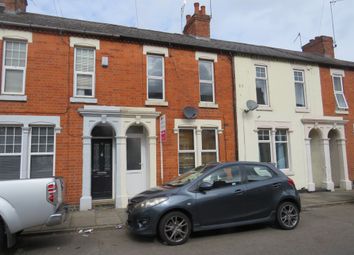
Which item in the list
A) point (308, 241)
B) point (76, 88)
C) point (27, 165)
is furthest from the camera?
point (76, 88)

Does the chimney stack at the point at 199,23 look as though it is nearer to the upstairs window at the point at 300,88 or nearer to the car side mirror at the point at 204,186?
the upstairs window at the point at 300,88

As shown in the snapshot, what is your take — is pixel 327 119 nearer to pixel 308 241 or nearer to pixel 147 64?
pixel 147 64

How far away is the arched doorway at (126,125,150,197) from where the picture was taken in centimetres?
1173

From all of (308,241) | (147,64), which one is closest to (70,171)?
(147,64)

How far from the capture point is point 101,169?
37.7 feet

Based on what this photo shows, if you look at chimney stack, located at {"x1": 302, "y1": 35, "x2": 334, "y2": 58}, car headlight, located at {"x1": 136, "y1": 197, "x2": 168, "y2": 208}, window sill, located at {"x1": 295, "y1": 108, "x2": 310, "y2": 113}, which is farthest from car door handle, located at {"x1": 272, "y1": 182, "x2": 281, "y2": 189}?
chimney stack, located at {"x1": 302, "y1": 35, "x2": 334, "y2": 58}

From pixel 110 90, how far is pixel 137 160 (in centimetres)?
279

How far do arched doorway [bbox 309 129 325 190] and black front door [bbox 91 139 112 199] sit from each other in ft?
31.5

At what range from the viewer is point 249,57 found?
14.0 m

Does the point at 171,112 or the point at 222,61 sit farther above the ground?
the point at 222,61

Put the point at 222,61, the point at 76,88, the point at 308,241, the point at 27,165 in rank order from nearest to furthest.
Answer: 1. the point at 308,241
2. the point at 27,165
3. the point at 76,88
4. the point at 222,61

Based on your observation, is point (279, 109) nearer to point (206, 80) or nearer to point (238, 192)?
point (206, 80)

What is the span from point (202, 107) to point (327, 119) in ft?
21.3

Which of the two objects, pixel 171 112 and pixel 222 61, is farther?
pixel 222 61
